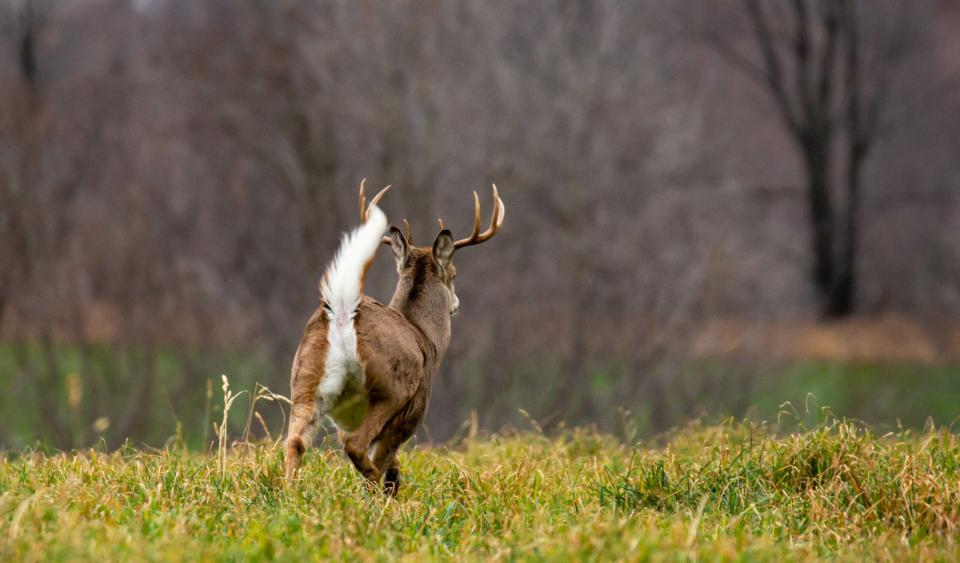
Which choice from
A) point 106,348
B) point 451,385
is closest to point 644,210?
point 451,385

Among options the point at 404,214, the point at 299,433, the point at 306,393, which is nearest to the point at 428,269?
the point at 306,393

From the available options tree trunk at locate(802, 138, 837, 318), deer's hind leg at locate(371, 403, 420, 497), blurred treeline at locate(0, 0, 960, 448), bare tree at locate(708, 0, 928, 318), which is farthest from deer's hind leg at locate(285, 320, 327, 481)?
tree trunk at locate(802, 138, 837, 318)

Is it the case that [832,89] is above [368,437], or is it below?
above

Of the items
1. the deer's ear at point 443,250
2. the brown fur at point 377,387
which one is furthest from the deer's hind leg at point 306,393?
the deer's ear at point 443,250

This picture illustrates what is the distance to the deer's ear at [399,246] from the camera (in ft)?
21.7

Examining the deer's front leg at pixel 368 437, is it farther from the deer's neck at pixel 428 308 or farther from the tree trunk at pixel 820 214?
the tree trunk at pixel 820 214

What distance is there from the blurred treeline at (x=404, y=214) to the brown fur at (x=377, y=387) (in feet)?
29.9

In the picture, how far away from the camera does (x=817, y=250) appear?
27.4m

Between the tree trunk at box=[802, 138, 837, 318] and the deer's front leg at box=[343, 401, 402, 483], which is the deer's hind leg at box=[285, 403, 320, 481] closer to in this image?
the deer's front leg at box=[343, 401, 402, 483]

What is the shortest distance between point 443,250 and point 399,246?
0.77ft

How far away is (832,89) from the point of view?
26.8m

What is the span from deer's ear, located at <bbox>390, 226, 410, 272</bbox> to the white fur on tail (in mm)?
829

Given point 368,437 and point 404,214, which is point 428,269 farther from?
point 404,214

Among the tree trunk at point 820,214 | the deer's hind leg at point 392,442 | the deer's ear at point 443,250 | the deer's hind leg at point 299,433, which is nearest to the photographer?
the deer's hind leg at point 299,433
